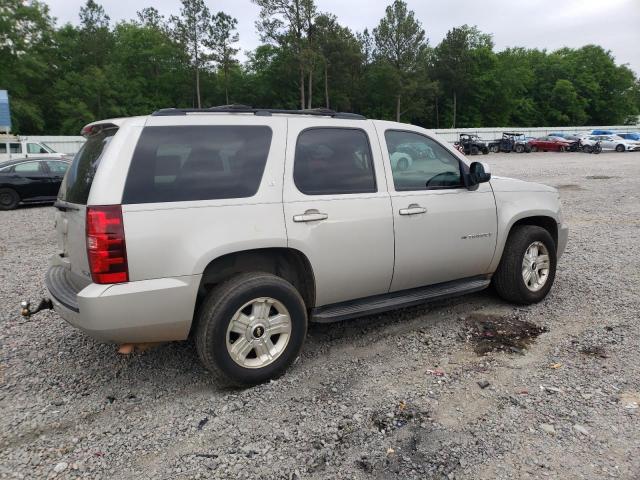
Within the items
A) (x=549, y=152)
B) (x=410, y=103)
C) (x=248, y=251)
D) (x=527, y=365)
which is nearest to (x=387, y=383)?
(x=527, y=365)

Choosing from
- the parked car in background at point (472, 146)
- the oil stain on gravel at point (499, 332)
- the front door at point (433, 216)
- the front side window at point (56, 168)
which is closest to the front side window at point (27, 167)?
the front side window at point (56, 168)

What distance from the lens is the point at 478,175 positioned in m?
4.48

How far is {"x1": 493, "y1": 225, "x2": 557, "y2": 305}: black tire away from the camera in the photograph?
486 cm

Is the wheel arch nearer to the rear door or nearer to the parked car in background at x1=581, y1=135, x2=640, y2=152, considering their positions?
the rear door

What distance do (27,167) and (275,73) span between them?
55250mm

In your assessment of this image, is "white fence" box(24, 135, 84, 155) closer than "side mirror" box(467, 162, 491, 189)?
No

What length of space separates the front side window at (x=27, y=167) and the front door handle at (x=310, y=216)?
12986 mm

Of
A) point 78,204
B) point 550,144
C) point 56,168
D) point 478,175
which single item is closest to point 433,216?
point 478,175

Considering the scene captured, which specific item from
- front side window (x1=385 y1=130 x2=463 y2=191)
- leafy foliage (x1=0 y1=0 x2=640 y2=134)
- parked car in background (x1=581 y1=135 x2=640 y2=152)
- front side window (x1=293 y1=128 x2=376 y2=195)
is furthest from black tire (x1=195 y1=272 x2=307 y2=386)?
leafy foliage (x1=0 y1=0 x2=640 y2=134)

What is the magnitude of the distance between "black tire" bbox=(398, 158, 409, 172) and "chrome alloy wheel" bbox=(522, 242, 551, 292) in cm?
164

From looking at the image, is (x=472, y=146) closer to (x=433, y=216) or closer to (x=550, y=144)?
(x=550, y=144)

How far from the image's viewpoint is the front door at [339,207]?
11.9 feet

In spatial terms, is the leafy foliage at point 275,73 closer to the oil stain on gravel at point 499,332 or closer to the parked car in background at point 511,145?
the parked car in background at point 511,145

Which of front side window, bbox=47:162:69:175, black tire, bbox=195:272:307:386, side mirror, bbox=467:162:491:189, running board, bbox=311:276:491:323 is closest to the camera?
black tire, bbox=195:272:307:386
